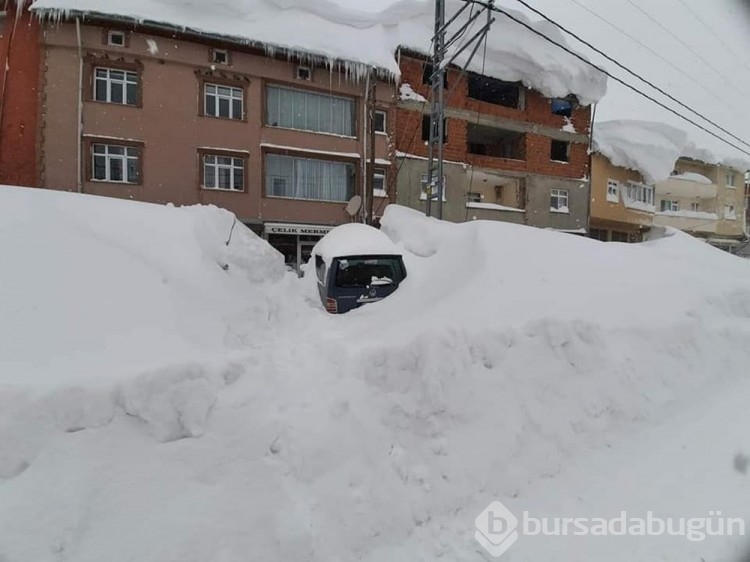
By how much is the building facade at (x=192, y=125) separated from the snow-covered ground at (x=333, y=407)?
9.56m

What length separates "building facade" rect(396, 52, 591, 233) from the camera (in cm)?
1825

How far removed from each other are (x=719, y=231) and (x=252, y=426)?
39920 mm

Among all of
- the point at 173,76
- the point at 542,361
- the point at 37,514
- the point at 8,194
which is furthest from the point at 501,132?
the point at 37,514

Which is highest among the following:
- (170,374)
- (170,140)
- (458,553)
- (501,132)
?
(501,132)

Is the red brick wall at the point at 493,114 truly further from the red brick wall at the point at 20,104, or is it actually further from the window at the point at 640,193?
the red brick wall at the point at 20,104

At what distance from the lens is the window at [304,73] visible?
16234 mm

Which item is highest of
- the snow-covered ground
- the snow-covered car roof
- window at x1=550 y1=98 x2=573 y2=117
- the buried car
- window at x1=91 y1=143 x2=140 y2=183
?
window at x1=550 y1=98 x2=573 y2=117

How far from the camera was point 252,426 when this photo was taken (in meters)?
3.35

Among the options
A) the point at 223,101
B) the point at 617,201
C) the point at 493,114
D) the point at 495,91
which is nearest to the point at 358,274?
the point at 223,101

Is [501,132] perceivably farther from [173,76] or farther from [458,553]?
[458,553]

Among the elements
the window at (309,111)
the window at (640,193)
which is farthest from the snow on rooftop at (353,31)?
the window at (640,193)

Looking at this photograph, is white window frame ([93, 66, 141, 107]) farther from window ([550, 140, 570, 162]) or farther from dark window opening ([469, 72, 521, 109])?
window ([550, 140, 570, 162])

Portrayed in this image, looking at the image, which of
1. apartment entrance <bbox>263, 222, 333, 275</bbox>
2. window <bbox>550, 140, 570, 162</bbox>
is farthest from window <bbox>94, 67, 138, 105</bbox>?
window <bbox>550, 140, 570, 162</bbox>

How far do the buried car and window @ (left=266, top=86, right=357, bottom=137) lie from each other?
11.1 meters
